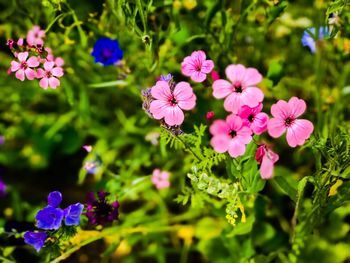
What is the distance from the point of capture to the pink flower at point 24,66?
1.05 m

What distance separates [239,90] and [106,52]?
500 millimetres

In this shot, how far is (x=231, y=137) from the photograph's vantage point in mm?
911

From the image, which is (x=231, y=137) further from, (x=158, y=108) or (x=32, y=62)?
(x=32, y=62)

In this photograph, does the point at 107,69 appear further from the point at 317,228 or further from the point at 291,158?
the point at 317,228

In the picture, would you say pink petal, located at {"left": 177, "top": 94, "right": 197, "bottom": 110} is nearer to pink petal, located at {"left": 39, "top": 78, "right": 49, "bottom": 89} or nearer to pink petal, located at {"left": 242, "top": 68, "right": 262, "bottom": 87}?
pink petal, located at {"left": 242, "top": 68, "right": 262, "bottom": 87}

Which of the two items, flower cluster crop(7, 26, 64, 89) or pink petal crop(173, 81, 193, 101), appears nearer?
pink petal crop(173, 81, 193, 101)

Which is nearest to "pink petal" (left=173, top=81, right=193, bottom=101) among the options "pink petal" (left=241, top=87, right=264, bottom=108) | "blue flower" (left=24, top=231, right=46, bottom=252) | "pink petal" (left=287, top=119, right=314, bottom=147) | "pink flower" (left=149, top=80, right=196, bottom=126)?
"pink flower" (left=149, top=80, right=196, bottom=126)

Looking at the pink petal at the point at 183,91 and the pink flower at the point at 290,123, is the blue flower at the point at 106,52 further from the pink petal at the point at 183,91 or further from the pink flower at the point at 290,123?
the pink flower at the point at 290,123

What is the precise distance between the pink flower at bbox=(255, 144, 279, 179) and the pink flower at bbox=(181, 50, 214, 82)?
19 centimetres

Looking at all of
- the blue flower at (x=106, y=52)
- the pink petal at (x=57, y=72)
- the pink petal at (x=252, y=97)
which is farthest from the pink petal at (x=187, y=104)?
the blue flower at (x=106, y=52)

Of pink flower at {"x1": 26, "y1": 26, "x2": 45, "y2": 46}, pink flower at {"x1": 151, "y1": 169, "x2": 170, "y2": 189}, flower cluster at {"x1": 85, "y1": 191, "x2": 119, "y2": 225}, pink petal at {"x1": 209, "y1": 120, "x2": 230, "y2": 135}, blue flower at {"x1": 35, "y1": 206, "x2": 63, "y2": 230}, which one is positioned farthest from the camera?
pink flower at {"x1": 151, "y1": 169, "x2": 170, "y2": 189}

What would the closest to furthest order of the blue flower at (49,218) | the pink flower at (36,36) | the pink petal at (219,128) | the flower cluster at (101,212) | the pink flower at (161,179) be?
the pink petal at (219,128) < the blue flower at (49,218) < the flower cluster at (101,212) < the pink flower at (36,36) < the pink flower at (161,179)

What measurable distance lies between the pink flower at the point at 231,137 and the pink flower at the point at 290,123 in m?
0.05

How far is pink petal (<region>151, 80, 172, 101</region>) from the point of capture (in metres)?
0.93
